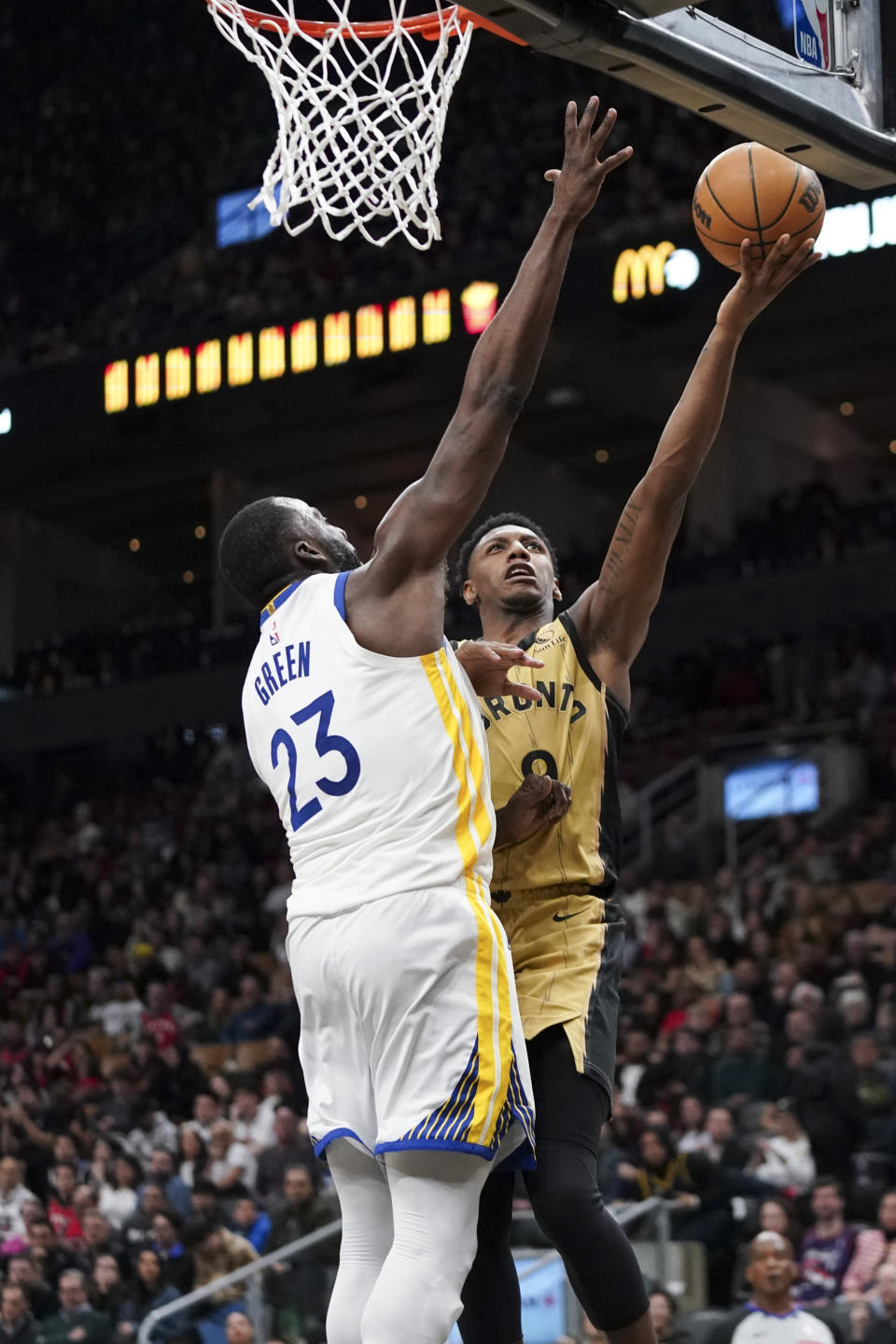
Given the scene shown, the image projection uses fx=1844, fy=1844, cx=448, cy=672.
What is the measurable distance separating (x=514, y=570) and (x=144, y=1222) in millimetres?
7282

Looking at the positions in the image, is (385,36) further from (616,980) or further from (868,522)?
(868,522)

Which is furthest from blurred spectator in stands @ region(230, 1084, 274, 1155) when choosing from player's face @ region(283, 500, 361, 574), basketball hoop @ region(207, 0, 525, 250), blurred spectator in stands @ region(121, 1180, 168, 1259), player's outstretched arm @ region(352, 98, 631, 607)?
player's outstretched arm @ region(352, 98, 631, 607)

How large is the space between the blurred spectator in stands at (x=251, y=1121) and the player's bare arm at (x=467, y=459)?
843 centimetres

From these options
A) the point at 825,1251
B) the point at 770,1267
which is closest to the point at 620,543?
the point at 770,1267

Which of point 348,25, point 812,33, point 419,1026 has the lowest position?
point 419,1026

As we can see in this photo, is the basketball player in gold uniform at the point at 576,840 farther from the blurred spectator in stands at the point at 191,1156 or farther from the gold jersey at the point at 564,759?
the blurred spectator in stands at the point at 191,1156

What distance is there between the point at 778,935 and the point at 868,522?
23.3 feet

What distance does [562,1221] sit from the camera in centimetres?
364

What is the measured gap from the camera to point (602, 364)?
19.5 meters

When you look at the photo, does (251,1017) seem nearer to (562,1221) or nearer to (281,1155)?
(281,1155)

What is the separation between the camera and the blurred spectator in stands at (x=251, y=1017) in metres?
14.0

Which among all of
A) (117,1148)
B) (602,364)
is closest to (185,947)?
(117,1148)

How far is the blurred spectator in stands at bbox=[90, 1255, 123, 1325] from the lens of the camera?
33.3ft

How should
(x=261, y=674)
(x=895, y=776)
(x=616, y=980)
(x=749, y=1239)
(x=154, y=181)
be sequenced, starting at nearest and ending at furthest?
(x=261, y=674)
(x=616, y=980)
(x=749, y=1239)
(x=895, y=776)
(x=154, y=181)
